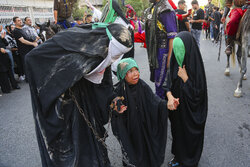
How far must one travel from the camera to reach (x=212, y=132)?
3.04 metres

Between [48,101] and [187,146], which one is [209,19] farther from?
[48,101]

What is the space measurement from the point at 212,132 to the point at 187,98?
4.32ft

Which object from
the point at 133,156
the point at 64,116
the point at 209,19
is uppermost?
the point at 209,19

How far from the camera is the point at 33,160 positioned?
273cm

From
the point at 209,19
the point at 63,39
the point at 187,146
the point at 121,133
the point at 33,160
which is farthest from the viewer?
the point at 209,19

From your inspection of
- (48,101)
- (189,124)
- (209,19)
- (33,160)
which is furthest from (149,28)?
(209,19)

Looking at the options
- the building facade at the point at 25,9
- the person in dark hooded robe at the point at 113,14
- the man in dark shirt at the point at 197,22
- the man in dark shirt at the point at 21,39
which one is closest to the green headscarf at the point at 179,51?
the person in dark hooded robe at the point at 113,14

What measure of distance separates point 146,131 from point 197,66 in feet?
2.93

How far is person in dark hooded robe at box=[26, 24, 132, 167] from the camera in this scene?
1.48 m

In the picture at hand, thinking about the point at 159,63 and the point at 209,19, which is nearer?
the point at 159,63

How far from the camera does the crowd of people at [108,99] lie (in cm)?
149

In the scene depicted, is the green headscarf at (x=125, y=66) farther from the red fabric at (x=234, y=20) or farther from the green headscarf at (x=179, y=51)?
the red fabric at (x=234, y=20)

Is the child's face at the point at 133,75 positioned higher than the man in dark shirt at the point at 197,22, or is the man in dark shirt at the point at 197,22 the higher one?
the man in dark shirt at the point at 197,22

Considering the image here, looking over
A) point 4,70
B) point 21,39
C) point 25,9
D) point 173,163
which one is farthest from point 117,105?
point 25,9
